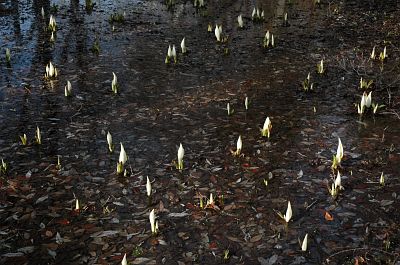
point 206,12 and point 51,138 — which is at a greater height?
point 206,12

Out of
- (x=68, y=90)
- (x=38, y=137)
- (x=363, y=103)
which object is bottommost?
(x=38, y=137)

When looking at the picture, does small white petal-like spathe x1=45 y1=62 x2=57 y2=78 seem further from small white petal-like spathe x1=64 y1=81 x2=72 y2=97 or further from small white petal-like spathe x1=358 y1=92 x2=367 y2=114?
small white petal-like spathe x1=358 y1=92 x2=367 y2=114

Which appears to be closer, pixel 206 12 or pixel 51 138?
pixel 51 138

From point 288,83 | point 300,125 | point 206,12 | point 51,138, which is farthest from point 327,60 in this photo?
point 51,138

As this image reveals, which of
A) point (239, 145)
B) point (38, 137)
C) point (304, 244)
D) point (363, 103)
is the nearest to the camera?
point (304, 244)

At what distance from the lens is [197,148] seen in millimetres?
7164

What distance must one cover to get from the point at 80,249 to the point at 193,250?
4.27 feet

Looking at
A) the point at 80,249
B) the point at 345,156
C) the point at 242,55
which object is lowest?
the point at 80,249

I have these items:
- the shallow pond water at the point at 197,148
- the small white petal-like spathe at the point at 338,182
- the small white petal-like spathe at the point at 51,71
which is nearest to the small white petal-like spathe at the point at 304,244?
the shallow pond water at the point at 197,148

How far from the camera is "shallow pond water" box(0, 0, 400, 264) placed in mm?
5090

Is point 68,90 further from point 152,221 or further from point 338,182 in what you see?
point 338,182

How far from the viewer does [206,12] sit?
51.2 feet

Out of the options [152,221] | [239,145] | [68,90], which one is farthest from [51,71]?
[152,221]

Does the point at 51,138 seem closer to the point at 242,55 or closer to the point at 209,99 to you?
the point at 209,99
